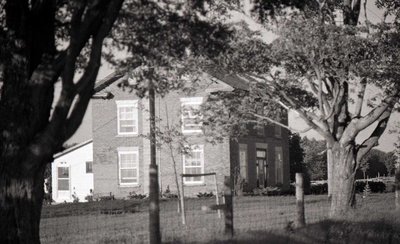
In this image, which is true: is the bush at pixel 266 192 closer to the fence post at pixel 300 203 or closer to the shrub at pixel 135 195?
the shrub at pixel 135 195

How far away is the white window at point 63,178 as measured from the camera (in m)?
38.8

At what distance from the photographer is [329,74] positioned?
16.5 m

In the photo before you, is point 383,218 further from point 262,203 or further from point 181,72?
point 262,203

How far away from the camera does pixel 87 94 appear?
20.6ft

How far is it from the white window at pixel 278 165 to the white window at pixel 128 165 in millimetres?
10065

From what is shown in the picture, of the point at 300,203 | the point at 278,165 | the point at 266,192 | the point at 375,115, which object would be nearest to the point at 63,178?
the point at 266,192

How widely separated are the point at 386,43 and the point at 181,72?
18.6ft

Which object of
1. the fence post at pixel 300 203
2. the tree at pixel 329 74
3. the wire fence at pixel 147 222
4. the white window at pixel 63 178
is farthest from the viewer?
the white window at pixel 63 178

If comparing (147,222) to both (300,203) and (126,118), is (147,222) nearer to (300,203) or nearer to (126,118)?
(300,203)

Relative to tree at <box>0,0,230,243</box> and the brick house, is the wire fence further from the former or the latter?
the brick house

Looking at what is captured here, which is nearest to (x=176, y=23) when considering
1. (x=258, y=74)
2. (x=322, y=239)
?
(x=322, y=239)

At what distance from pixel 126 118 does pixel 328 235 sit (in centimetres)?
2650

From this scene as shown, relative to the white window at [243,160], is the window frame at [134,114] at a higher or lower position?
higher

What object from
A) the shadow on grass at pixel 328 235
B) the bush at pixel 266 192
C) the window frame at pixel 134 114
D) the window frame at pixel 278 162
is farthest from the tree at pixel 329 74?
the window frame at pixel 278 162
